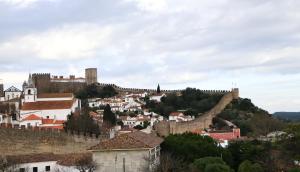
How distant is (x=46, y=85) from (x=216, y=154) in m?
60.2

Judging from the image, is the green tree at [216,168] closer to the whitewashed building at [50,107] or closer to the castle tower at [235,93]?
the whitewashed building at [50,107]

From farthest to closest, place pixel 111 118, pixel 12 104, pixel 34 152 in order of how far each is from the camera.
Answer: pixel 12 104, pixel 111 118, pixel 34 152

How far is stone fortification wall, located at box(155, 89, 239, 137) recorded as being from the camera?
54.9 m

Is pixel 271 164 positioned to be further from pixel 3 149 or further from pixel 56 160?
pixel 3 149

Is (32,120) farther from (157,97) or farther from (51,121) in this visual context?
(157,97)

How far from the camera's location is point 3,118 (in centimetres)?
5566

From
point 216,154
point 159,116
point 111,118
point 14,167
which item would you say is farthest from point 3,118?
point 216,154

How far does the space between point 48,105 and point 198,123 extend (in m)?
15.9

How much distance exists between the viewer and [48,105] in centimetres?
6203

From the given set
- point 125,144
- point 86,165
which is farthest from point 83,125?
point 125,144

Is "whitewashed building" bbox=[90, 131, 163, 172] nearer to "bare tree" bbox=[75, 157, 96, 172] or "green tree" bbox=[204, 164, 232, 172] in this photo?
"bare tree" bbox=[75, 157, 96, 172]

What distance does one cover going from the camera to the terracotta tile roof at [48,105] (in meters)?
61.3

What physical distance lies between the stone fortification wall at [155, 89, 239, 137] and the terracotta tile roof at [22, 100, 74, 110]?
11.3 metres

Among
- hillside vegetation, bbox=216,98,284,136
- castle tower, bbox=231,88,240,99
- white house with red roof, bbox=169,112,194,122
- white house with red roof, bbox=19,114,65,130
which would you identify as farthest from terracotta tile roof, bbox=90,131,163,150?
castle tower, bbox=231,88,240,99
